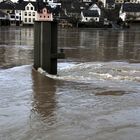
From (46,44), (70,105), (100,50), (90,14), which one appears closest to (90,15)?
(90,14)

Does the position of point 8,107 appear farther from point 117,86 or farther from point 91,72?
point 91,72

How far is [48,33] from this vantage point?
1631cm

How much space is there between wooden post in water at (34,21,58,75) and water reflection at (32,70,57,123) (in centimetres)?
67

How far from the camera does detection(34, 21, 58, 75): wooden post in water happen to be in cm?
1633

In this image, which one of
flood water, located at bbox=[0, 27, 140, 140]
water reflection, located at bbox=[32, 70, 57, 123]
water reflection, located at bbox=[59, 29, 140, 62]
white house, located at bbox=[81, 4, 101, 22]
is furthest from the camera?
white house, located at bbox=[81, 4, 101, 22]

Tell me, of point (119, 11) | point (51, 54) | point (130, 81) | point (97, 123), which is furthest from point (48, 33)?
point (119, 11)

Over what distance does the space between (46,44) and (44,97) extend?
463 cm

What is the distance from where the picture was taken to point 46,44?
16438 mm

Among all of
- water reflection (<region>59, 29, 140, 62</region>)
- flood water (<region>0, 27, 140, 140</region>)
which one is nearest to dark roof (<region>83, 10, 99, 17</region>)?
water reflection (<region>59, 29, 140, 62</region>)

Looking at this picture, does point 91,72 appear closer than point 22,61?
Yes

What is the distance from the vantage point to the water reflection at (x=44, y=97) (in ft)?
33.9

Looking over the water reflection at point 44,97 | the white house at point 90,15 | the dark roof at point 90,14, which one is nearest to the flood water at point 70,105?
the water reflection at point 44,97

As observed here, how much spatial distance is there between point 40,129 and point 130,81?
21.7 ft

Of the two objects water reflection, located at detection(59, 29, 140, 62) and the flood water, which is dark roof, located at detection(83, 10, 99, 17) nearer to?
water reflection, located at detection(59, 29, 140, 62)
